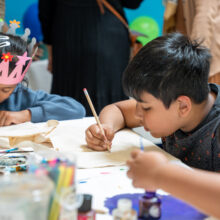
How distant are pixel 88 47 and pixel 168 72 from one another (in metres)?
1.21

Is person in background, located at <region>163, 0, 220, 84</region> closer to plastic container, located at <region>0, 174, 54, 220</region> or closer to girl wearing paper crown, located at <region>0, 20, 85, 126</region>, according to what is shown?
girl wearing paper crown, located at <region>0, 20, 85, 126</region>

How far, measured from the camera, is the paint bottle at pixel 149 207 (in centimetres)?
62

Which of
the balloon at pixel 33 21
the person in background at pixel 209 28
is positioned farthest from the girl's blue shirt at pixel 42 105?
the balloon at pixel 33 21

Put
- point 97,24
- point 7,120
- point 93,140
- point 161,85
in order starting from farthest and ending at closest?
1. point 97,24
2. point 7,120
3. point 93,140
4. point 161,85

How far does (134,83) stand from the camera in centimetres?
101

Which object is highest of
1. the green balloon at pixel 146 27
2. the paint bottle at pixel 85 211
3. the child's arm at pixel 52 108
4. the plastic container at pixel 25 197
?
the plastic container at pixel 25 197

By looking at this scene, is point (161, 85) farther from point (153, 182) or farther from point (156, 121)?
point (153, 182)

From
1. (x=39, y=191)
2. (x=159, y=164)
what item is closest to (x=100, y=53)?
(x=159, y=164)

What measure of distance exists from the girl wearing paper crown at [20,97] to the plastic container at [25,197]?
913 millimetres

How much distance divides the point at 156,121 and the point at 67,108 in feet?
2.06

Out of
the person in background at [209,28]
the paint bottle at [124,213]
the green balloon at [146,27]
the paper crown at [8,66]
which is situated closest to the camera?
the paint bottle at [124,213]

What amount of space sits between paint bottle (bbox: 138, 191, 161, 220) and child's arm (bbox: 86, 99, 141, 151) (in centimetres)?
45

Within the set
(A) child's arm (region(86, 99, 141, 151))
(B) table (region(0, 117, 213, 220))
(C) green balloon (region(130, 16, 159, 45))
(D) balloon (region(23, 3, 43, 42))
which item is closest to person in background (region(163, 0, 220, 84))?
(A) child's arm (region(86, 99, 141, 151))

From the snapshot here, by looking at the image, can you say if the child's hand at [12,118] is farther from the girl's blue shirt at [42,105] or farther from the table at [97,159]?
the table at [97,159]
